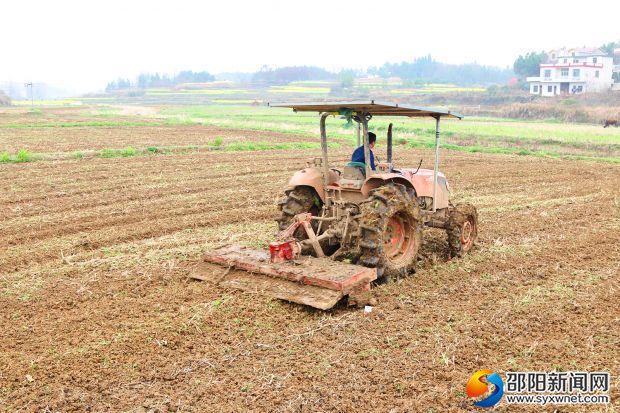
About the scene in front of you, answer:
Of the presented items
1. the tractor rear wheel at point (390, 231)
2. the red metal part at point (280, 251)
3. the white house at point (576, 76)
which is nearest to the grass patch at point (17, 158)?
the red metal part at point (280, 251)

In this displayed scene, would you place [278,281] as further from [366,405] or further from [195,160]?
[195,160]

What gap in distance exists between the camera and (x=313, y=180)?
8008mm

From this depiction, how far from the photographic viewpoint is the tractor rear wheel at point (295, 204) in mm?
8086

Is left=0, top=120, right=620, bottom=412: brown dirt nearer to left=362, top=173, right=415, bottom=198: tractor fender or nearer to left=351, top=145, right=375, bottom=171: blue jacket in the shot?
left=362, top=173, right=415, bottom=198: tractor fender

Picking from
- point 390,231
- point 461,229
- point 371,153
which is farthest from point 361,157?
point 461,229

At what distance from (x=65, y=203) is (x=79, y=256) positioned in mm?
4106

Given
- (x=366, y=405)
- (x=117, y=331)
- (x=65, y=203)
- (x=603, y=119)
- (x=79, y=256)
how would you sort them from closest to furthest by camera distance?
(x=366, y=405)
(x=117, y=331)
(x=79, y=256)
(x=65, y=203)
(x=603, y=119)

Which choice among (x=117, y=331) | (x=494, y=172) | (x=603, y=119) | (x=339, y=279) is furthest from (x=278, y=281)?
(x=603, y=119)

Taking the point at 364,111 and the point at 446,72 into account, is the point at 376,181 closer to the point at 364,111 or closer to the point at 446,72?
the point at 364,111

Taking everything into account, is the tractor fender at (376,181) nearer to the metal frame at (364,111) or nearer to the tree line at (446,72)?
the metal frame at (364,111)

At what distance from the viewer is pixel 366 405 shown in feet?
15.1

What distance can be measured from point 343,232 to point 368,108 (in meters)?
1.55

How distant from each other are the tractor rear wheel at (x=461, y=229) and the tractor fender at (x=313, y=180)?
1826mm

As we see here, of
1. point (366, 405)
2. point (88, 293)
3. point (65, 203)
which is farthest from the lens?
point (65, 203)
